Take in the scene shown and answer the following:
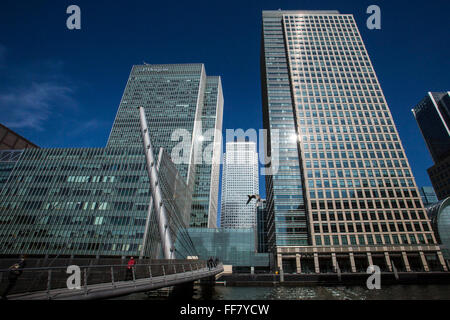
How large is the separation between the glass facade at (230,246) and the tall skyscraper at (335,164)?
22.0 ft

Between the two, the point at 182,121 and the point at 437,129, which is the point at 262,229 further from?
the point at 437,129

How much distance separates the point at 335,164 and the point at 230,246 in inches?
1649

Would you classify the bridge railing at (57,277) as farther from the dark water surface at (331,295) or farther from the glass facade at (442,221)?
the glass facade at (442,221)

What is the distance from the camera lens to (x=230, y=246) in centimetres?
7144

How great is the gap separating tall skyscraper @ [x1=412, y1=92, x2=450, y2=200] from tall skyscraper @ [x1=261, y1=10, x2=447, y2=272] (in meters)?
60.9

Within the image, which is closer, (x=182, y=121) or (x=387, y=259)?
(x=387, y=259)

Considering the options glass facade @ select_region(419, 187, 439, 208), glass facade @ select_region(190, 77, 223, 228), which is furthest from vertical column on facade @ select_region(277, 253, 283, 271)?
glass facade @ select_region(419, 187, 439, 208)

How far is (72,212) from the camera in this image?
192ft

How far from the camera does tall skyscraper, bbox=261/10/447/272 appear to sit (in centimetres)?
5928

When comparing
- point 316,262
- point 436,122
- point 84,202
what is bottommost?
point 316,262

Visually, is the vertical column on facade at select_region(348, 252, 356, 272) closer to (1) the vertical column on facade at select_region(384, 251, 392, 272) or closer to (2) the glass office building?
(1) the vertical column on facade at select_region(384, 251, 392, 272)

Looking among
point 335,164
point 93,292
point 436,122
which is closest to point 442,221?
point 335,164
